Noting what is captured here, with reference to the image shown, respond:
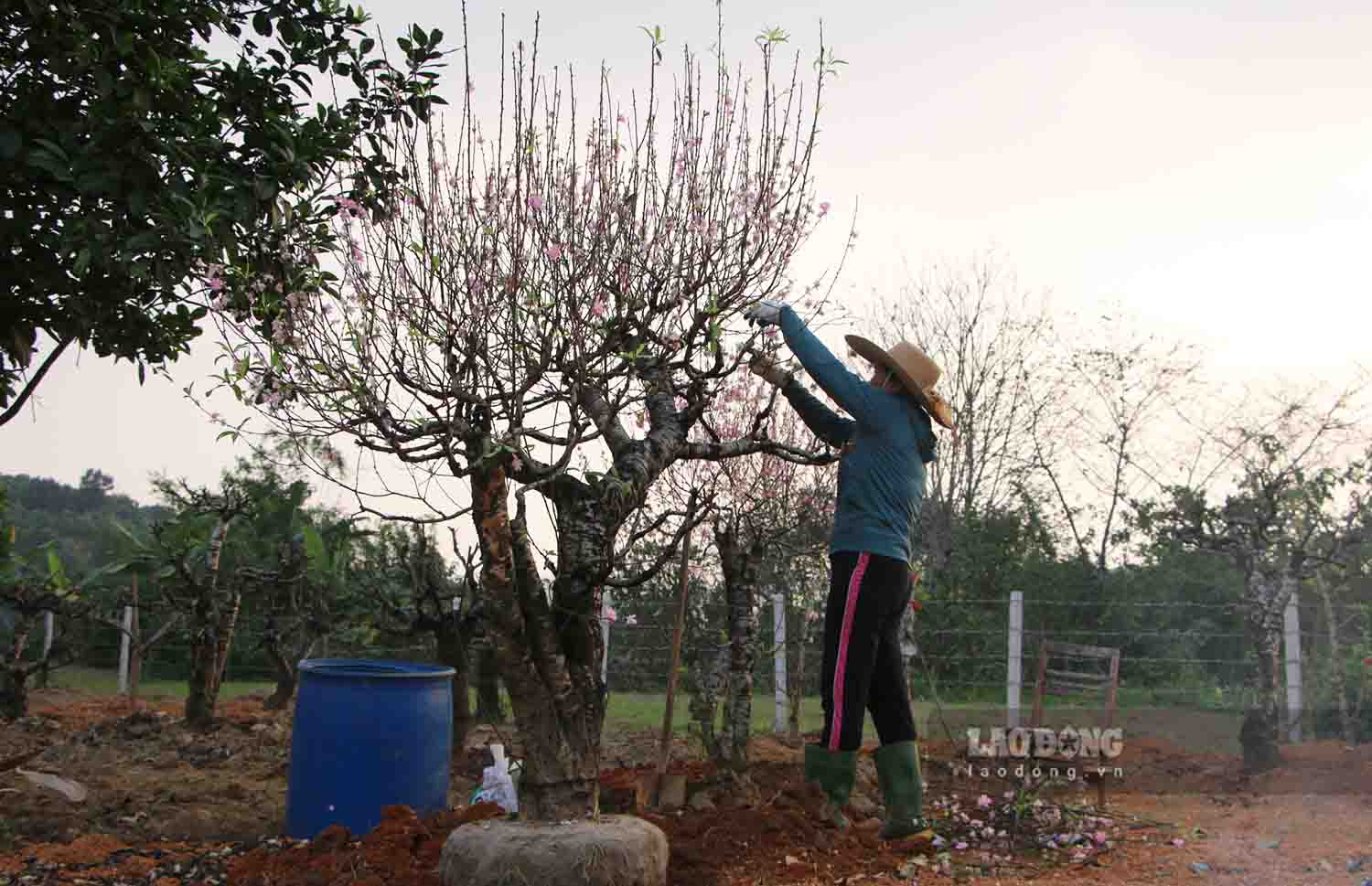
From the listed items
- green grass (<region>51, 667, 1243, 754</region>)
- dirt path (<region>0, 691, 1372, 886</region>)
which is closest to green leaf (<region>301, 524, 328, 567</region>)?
green grass (<region>51, 667, 1243, 754</region>)

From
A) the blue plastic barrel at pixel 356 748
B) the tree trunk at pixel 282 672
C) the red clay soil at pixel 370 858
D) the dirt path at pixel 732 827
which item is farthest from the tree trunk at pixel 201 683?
the red clay soil at pixel 370 858

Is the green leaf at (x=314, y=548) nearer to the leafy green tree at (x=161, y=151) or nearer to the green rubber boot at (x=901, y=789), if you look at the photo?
the leafy green tree at (x=161, y=151)

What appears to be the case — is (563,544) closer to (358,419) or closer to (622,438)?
(622,438)

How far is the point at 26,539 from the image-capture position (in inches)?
872

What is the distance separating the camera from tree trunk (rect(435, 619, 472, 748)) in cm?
788

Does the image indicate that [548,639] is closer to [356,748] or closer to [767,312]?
[767,312]

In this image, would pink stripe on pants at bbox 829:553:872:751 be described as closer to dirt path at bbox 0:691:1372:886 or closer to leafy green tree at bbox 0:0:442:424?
dirt path at bbox 0:691:1372:886

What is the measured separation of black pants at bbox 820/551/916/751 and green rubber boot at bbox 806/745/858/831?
7 cm

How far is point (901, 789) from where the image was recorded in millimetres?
5164

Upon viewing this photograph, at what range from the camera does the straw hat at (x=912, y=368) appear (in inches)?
205

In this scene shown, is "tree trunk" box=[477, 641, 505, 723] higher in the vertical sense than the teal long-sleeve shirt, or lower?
lower

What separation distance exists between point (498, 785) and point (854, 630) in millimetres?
2368

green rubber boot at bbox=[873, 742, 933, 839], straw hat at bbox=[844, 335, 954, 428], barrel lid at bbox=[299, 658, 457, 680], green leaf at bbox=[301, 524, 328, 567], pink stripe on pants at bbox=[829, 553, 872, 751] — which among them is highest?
straw hat at bbox=[844, 335, 954, 428]

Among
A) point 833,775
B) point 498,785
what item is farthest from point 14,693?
point 833,775
